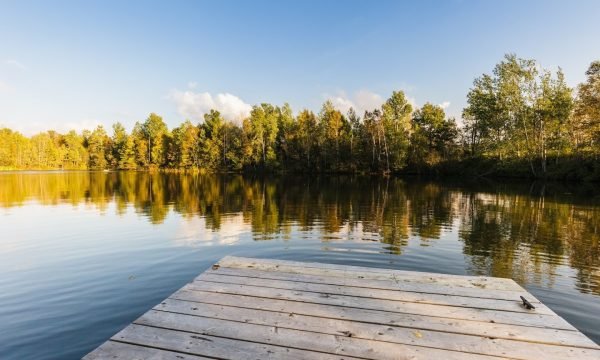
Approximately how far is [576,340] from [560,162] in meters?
57.8

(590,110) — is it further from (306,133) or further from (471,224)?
(306,133)

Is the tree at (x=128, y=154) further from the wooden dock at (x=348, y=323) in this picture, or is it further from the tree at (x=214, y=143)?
the wooden dock at (x=348, y=323)

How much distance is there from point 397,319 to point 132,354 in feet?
10.6

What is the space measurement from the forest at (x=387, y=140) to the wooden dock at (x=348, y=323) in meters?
51.8

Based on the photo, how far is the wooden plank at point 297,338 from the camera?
11.7 feet

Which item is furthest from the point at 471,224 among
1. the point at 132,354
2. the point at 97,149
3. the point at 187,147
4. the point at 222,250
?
the point at 97,149

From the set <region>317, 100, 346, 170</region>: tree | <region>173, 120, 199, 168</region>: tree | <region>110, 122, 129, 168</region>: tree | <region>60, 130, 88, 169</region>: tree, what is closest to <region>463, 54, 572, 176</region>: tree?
<region>317, 100, 346, 170</region>: tree

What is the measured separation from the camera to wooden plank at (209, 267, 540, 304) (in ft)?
17.4

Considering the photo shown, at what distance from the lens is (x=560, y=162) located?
49281 mm

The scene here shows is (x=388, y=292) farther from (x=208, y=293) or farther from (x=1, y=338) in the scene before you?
(x=1, y=338)

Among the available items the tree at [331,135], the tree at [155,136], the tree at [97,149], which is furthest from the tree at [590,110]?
→ the tree at [97,149]

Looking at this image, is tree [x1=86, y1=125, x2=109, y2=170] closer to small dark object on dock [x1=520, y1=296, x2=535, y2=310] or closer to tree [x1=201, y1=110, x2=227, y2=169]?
tree [x1=201, y1=110, x2=227, y2=169]

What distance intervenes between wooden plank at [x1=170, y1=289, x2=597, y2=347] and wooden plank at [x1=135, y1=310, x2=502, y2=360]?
49 centimetres

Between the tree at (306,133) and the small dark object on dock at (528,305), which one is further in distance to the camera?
the tree at (306,133)
